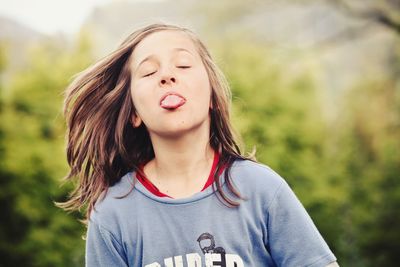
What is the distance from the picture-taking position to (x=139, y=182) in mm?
2443

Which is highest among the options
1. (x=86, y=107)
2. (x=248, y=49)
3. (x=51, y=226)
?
(x=248, y=49)

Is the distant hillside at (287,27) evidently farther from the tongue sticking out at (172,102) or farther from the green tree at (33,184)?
the tongue sticking out at (172,102)

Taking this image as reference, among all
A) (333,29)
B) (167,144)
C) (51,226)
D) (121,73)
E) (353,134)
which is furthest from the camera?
(353,134)

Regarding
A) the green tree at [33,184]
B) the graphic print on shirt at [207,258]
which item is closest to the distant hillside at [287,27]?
the green tree at [33,184]

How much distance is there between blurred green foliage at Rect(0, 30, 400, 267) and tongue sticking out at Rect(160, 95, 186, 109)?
10.5 meters

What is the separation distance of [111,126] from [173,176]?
16.6 inches

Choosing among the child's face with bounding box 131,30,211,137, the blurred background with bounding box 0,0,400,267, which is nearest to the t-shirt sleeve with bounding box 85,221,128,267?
the child's face with bounding box 131,30,211,137

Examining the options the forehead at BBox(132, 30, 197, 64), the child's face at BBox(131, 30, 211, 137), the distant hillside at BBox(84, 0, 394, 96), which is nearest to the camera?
the child's face at BBox(131, 30, 211, 137)

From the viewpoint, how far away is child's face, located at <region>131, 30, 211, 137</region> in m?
2.30

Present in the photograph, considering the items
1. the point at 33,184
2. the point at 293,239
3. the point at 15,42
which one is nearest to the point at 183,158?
the point at 293,239

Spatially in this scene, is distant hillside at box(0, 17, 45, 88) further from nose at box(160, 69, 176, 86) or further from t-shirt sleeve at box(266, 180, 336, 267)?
t-shirt sleeve at box(266, 180, 336, 267)

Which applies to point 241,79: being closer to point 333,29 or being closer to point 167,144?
point 333,29

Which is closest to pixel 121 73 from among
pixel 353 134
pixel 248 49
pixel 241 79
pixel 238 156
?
pixel 238 156

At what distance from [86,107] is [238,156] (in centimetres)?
71
